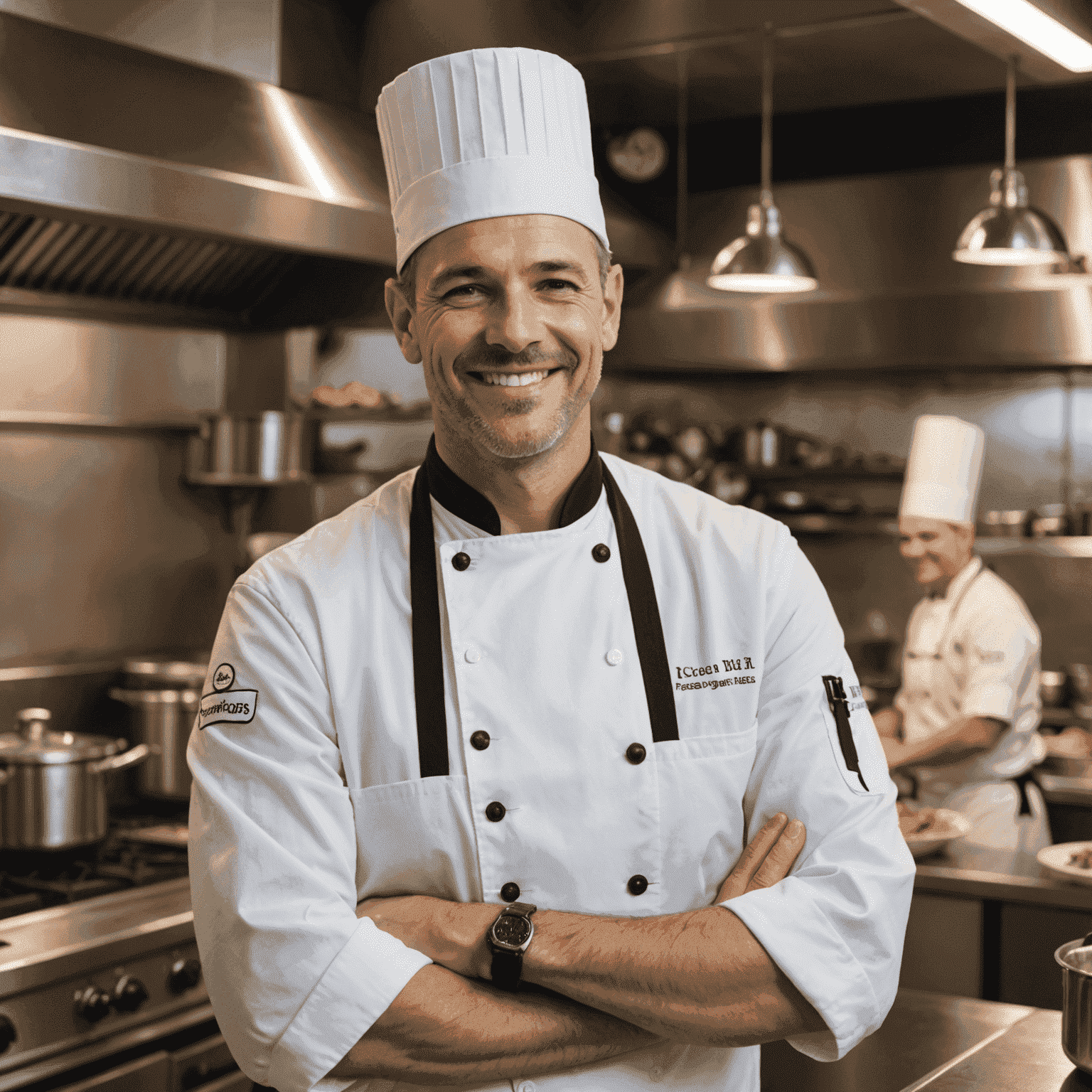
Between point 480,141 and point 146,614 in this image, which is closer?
point 480,141

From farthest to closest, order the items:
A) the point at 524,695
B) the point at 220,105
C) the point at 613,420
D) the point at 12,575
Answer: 1. the point at 613,420
2. the point at 12,575
3. the point at 220,105
4. the point at 524,695

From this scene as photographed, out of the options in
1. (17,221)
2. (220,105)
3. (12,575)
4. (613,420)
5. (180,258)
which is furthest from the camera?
(613,420)

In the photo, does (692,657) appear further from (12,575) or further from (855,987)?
(12,575)

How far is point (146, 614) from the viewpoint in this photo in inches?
161

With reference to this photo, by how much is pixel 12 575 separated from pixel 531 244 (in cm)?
275

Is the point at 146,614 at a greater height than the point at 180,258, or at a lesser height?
lesser

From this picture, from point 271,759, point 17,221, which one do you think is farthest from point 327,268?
point 271,759

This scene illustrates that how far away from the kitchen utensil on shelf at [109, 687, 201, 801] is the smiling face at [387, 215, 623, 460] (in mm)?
2211

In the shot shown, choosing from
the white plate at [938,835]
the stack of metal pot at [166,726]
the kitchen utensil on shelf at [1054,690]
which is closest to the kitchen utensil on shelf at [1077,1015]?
the white plate at [938,835]

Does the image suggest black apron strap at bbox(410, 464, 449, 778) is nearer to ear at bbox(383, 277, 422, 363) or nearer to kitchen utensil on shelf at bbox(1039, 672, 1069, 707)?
ear at bbox(383, 277, 422, 363)

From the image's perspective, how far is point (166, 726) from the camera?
134 inches

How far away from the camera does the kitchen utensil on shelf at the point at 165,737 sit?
3354 millimetres

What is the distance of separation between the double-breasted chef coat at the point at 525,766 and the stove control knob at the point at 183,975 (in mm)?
1456

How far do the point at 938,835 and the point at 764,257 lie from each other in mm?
1595
